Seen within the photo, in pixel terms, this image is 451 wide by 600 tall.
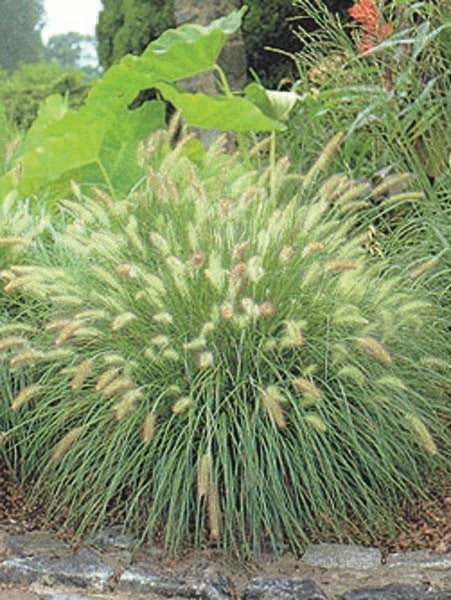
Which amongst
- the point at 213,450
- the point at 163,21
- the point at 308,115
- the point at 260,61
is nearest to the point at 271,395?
the point at 213,450

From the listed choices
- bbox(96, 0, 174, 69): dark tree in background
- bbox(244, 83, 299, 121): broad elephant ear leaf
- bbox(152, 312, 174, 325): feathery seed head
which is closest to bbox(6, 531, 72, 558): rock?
bbox(152, 312, 174, 325): feathery seed head

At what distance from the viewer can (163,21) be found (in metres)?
7.69

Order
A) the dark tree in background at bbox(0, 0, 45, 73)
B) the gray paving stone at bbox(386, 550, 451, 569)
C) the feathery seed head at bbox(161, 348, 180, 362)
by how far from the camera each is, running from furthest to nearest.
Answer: the dark tree in background at bbox(0, 0, 45, 73)
the feathery seed head at bbox(161, 348, 180, 362)
the gray paving stone at bbox(386, 550, 451, 569)

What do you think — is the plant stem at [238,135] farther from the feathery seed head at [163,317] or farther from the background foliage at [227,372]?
the feathery seed head at [163,317]

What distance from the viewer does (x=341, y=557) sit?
9.37 feet

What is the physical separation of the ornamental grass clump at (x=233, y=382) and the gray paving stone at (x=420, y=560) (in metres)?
0.12

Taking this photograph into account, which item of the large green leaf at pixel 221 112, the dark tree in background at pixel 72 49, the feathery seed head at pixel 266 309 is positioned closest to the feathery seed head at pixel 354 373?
the feathery seed head at pixel 266 309

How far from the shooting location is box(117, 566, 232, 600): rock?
268 centimetres

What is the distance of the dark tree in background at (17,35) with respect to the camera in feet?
67.5

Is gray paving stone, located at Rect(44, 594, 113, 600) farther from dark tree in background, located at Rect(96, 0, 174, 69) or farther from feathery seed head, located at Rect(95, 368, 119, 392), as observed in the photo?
dark tree in background, located at Rect(96, 0, 174, 69)

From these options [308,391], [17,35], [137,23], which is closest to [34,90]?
[137,23]

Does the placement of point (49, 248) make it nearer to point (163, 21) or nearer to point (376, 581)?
point (376, 581)

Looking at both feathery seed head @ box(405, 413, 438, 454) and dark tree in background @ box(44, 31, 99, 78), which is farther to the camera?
dark tree in background @ box(44, 31, 99, 78)

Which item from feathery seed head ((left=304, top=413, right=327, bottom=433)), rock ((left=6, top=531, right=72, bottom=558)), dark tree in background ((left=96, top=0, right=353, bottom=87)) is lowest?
rock ((left=6, top=531, right=72, bottom=558))
